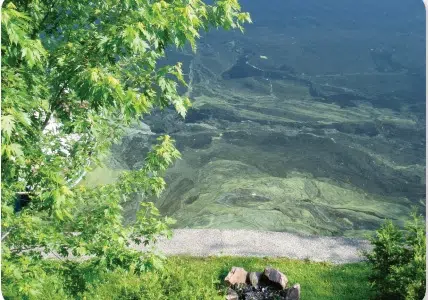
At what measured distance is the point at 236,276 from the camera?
7.40 metres

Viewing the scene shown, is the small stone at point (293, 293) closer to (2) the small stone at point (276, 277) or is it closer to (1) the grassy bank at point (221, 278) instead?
(2) the small stone at point (276, 277)

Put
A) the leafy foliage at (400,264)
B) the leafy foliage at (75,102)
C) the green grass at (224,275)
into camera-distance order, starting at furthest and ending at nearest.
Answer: the green grass at (224,275) < the leafy foliage at (400,264) < the leafy foliage at (75,102)

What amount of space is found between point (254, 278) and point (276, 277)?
0.31 m

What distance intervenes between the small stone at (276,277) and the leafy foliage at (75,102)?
2598 mm

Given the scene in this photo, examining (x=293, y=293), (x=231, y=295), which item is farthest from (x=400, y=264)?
(x=231, y=295)

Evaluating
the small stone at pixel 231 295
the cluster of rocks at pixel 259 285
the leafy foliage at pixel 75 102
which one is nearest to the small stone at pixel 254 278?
the cluster of rocks at pixel 259 285

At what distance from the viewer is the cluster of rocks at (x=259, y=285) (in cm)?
714

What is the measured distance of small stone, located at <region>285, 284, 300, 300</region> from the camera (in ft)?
23.4

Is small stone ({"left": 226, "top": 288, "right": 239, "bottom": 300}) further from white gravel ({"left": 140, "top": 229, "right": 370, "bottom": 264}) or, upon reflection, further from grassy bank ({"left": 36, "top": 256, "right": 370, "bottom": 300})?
white gravel ({"left": 140, "top": 229, "right": 370, "bottom": 264})

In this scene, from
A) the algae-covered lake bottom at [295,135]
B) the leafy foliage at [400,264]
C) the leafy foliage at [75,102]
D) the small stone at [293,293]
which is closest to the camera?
the leafy foliage at [75,102]

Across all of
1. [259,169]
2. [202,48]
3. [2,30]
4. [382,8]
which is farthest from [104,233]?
[382,8]

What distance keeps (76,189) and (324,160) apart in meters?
9.42

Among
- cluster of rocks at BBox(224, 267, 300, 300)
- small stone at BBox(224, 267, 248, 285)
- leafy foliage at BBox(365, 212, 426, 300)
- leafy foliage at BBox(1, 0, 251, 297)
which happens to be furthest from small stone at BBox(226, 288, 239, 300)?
leafy foliage at BBox(1, 0, 251, 297)

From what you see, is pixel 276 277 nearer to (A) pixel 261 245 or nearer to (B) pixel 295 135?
(A) pixel 261 245
